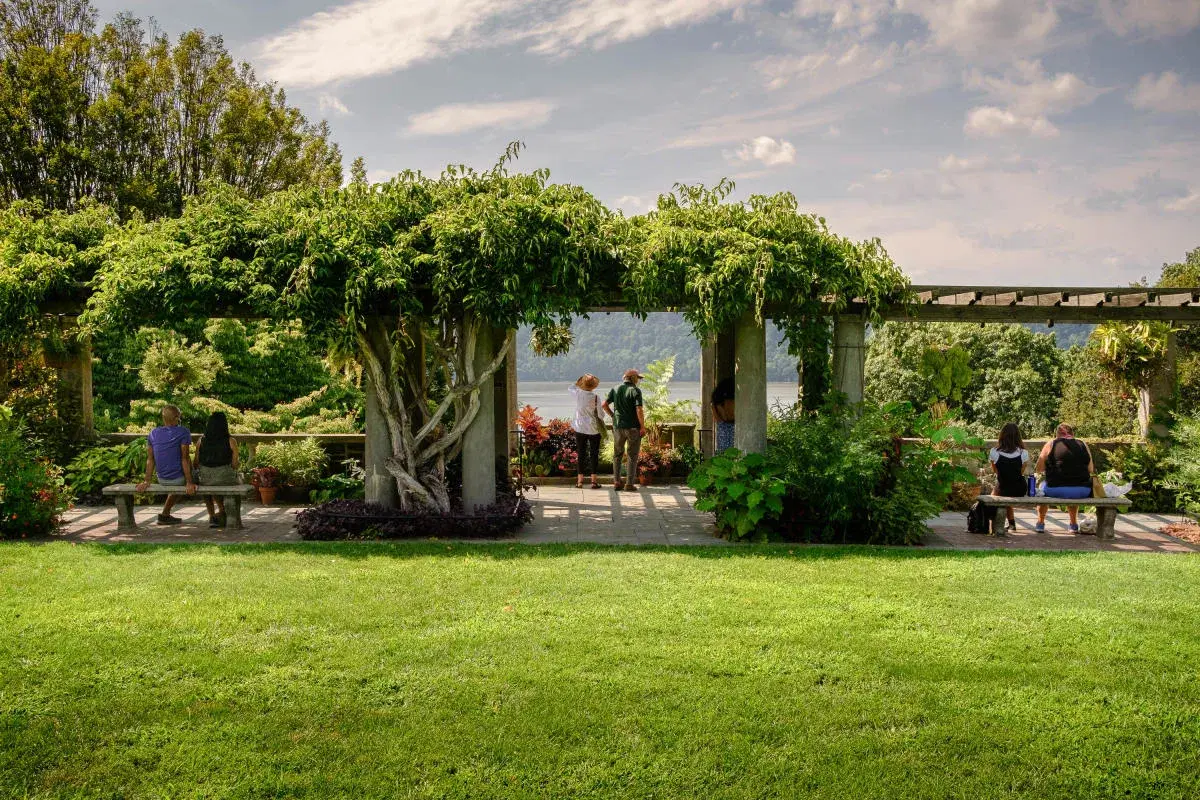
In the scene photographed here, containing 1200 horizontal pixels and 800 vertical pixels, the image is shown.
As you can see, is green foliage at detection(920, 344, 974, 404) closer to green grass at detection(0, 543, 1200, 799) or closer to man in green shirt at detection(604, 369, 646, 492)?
man in green shirt at detection(604, 369, 646, 492)

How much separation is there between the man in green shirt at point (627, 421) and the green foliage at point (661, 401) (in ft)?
5.28

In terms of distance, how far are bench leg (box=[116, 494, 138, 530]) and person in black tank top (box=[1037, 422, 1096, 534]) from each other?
30.1 feet

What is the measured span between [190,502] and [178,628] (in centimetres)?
601

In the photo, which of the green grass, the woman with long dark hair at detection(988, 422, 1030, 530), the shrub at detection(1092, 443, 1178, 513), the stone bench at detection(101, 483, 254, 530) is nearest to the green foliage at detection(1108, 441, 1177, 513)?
the shrub at detection(1092, 443, 1178, 513)

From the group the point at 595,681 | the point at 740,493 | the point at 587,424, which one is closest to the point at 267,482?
the point at 587,424

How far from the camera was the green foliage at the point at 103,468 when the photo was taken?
431 inches

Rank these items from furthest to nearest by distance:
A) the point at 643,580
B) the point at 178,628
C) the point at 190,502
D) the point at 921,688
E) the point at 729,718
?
1. the point at 190,502
2. the point at 643,580
3. the point at 178,628
4. the point at 921,688
5. the point at 729,718

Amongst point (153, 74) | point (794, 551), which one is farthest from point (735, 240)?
point (153, 74)

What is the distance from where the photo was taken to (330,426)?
13.5 meters

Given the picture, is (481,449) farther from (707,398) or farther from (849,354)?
(707,398)

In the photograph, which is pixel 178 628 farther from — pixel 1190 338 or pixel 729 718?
pixel 1190 338

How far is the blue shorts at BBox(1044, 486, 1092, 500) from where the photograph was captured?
355 inches

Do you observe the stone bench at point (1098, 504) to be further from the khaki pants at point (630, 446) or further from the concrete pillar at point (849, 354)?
the khaki pants at point (630, 446)

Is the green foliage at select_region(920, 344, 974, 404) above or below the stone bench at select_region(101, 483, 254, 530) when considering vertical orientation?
above
